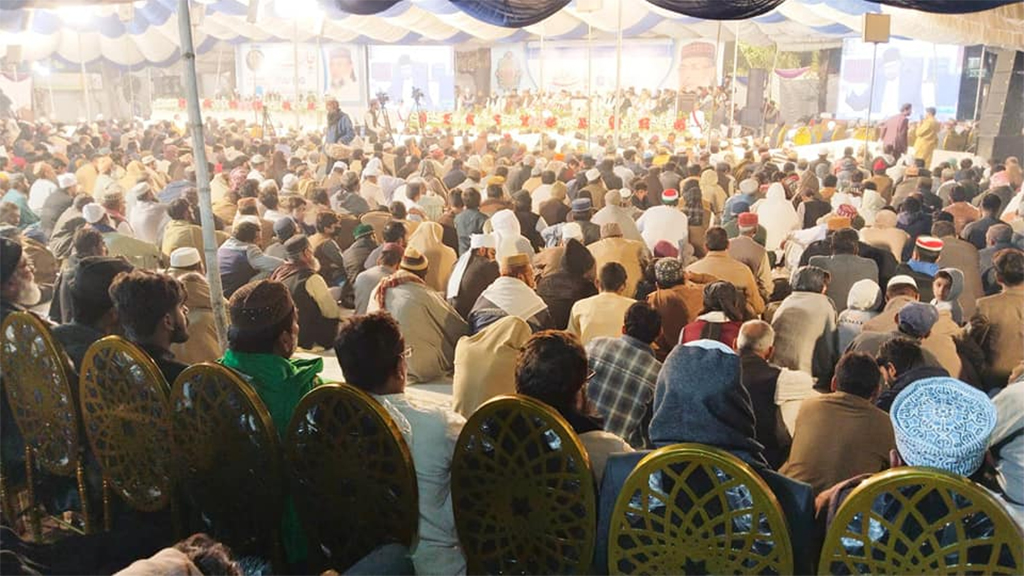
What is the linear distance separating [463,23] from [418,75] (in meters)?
7.82

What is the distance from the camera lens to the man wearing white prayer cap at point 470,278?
18.4 feet

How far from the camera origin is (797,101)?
76.6ft

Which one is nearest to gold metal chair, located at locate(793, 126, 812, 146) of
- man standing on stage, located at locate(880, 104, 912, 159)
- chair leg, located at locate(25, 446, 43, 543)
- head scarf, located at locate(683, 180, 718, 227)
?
man standing on stage, located at locate(880, 104, 912, 159)

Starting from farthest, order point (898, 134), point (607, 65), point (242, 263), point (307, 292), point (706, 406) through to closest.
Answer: point (607, 65)
point (898, 134)
point (242, 263)
point (307, 292)
point (706, 406)

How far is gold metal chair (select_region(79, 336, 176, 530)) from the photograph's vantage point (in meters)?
2.79

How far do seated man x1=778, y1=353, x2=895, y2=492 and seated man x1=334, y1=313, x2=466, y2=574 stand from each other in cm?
109

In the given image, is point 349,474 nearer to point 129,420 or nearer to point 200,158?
point 129,420

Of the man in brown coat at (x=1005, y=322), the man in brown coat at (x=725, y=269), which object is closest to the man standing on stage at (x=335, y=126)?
the man in brown coat at (x=725, y=269)

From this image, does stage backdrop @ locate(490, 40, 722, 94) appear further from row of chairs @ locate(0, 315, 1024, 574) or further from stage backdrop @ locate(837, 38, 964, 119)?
row of chairs @ locate(0, 315, 1024, 574)

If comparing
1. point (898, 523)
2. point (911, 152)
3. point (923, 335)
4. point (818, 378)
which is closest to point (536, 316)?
point (818, 378)

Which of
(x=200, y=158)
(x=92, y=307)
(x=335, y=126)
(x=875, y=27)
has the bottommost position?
(x=92, y=307)

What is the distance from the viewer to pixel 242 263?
5988 millimetres

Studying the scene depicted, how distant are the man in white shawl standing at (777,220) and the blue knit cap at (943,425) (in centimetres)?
576

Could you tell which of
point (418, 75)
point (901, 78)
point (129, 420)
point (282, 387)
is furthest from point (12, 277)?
point (418, 75)
